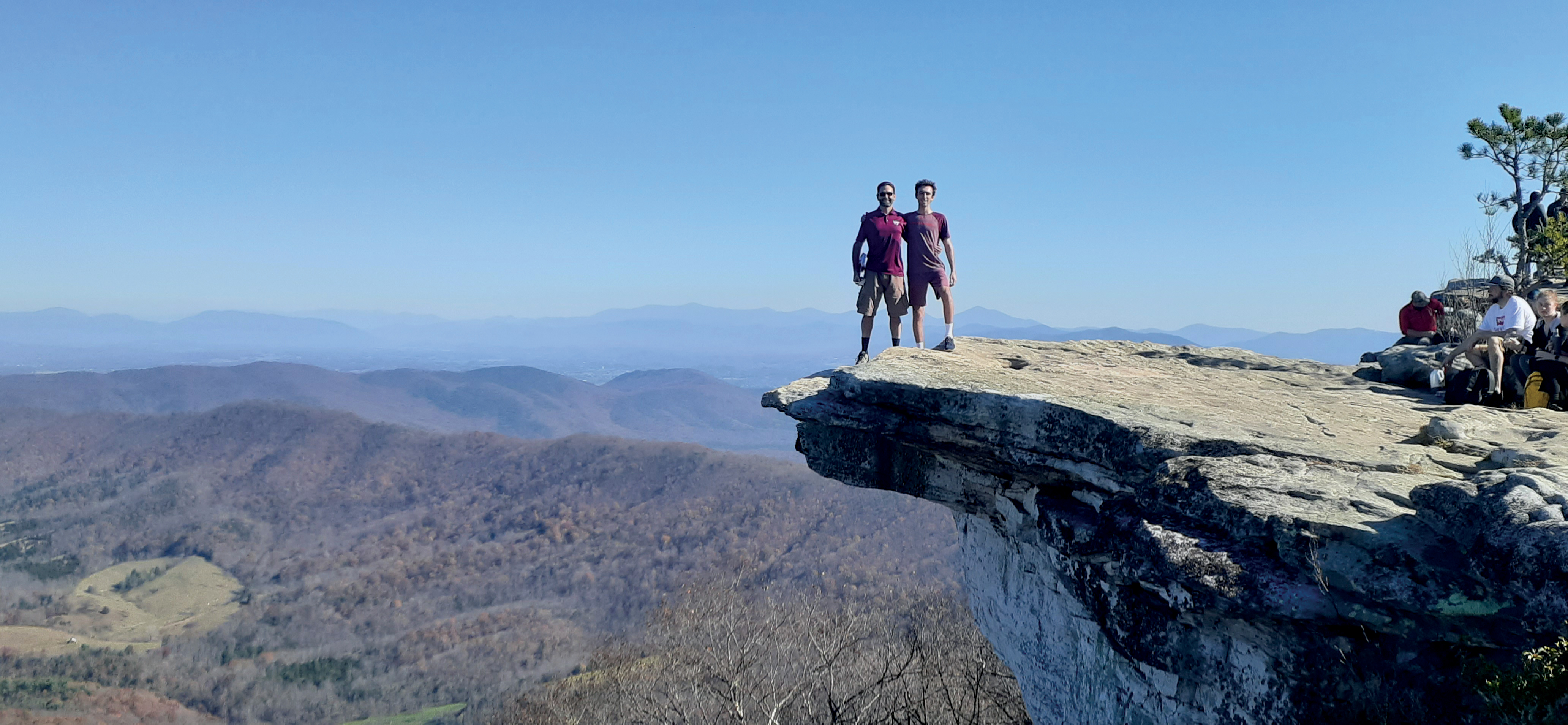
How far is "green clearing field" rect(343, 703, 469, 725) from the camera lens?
81.6 meters

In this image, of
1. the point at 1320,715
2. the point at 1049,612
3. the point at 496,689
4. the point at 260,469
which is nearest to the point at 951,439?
the point at 1049,612

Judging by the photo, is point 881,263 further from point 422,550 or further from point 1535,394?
point 422,550

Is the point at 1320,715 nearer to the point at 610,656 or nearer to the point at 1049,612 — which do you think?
the point at 1049,612

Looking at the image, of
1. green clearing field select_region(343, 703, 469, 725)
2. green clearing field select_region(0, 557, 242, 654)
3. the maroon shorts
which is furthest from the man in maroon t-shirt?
green clearing field select_region(0, 557, 242, 654)

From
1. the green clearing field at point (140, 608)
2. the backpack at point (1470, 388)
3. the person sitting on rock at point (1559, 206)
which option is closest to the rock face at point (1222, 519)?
the backpack at point (1470, 388)

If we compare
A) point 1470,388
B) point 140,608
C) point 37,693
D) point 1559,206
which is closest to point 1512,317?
point 1470,388

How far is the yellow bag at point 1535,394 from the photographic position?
34.5ft

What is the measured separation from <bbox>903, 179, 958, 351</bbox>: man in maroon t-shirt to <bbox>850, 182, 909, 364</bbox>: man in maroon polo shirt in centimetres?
16

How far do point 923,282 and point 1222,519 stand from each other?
6.21m

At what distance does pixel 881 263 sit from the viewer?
505 inches

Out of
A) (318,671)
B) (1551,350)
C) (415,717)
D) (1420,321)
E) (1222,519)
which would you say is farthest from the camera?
(318,671)

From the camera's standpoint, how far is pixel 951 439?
11086 mm

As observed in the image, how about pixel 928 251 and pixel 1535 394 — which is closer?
pixel 1535 394

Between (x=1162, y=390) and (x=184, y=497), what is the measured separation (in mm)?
202401
